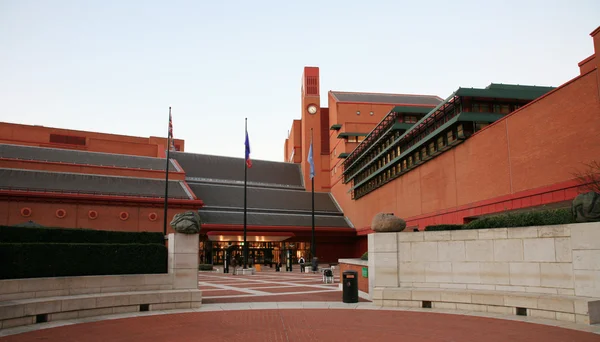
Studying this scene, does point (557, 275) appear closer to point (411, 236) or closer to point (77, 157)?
point (411, 236)

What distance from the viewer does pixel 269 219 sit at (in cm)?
5903

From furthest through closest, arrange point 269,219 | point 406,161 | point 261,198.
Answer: point 261,198 → point 269,219 → point 406,161

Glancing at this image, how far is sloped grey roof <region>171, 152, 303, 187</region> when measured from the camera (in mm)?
66812

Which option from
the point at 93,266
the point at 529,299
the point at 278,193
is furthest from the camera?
the point at 278,193

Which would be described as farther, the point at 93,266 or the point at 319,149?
the point at 319,149

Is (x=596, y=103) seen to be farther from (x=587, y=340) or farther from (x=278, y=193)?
(x=278, y=193)

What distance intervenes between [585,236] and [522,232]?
1.87m

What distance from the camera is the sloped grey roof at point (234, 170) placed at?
66812 millimetres

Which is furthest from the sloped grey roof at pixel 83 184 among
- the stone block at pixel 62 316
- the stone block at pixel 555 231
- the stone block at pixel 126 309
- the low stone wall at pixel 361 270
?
the stone block at pixel 555 231

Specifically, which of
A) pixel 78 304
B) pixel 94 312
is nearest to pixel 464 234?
pixel 94 312

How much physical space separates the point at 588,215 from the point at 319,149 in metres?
61.8

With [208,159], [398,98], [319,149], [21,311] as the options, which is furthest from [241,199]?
[21,311]

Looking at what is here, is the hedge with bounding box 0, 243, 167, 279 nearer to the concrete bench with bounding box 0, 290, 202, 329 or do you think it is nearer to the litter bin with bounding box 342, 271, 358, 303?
the concrete bench with bounding box 0, 290, 202, 329

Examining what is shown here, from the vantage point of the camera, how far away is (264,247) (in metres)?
58.1
